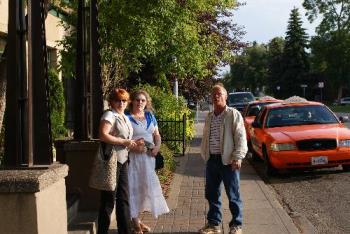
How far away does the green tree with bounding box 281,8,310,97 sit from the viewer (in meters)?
82.4

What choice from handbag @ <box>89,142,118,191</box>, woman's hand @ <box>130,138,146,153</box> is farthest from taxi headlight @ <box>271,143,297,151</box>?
handbag @ <box>89,142,118,191</box>

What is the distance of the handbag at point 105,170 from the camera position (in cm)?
625

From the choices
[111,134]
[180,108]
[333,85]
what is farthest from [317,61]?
[111,134]

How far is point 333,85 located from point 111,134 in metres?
86.4

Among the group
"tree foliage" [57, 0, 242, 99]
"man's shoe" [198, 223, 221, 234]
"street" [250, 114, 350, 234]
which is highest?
"tree foliage" [57, 0, 242, 99]

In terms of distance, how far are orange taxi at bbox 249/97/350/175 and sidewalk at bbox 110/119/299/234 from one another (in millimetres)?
668

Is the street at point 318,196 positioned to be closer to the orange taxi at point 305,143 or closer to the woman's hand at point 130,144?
the orange taxi at point 305,143

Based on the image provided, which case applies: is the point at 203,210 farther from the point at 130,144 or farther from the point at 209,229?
the point at 130,144

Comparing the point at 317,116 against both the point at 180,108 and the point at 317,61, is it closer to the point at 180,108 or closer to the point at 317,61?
the point at 180,108

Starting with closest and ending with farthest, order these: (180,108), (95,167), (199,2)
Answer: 1. (95,167)
2. (199,2)
3. (180,108)

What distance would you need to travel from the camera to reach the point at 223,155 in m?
6.97

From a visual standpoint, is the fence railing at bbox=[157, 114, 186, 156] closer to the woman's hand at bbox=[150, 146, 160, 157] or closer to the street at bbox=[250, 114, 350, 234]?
the street at bbox=[250, 114, 350, 234]

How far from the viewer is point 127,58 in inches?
509

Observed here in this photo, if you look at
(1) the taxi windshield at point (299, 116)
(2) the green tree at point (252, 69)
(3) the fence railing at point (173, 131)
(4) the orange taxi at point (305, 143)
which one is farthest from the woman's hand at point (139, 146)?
(2) the green tree at point (252, 69)
